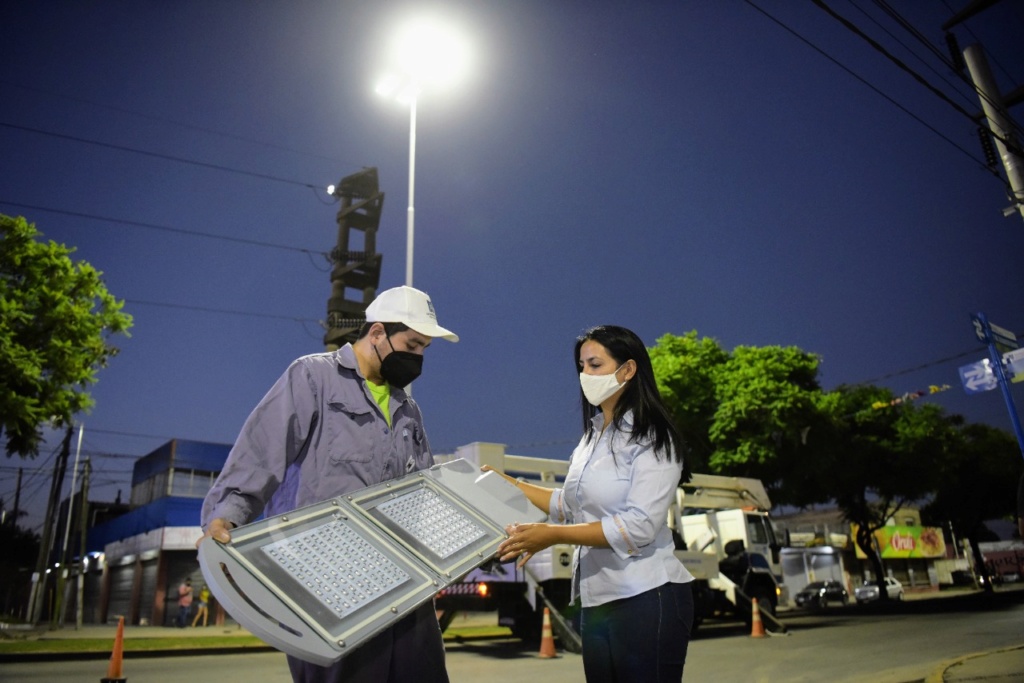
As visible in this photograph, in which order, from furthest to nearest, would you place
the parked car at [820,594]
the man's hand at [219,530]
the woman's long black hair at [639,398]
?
the parked car at [820,594]
the woman's long black hair at [639,398]
the man's hand at [219,530]

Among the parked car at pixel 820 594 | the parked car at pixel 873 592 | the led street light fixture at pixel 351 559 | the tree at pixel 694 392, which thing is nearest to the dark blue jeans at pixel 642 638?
the led street light fixture at pixel 351 559

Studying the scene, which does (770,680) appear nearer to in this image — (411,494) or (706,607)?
(706,607)

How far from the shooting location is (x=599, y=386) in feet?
8.70

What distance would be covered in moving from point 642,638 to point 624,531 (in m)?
0.37

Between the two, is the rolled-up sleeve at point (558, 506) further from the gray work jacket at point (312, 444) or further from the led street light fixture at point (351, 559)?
the gray work jacket at point (312, 444)

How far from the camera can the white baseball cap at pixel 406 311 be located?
9.00 ft

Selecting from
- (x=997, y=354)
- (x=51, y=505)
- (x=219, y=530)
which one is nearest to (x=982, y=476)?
(x=997, y=354)

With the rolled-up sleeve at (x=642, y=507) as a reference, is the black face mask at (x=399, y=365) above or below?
above

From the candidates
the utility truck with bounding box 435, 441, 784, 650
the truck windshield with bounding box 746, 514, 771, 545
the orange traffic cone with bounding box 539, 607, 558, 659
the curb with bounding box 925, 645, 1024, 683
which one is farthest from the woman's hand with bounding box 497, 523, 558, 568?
the truck windshield with bounding box 746, 514, 771, 545

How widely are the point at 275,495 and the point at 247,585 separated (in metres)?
0.90

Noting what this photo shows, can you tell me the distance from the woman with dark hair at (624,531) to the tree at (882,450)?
84.9ft

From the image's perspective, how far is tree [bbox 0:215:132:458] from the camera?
1248 cm

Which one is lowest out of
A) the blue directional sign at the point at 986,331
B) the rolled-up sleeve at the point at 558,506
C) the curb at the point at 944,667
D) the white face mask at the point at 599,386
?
the curb at the point at 944,667

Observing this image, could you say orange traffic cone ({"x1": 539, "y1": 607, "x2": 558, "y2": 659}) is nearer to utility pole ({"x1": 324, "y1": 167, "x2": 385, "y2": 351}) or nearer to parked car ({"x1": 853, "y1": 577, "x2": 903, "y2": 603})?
utility pole ({"x1": 324, "y1": 167, "x2": 385, "y2": 351})
